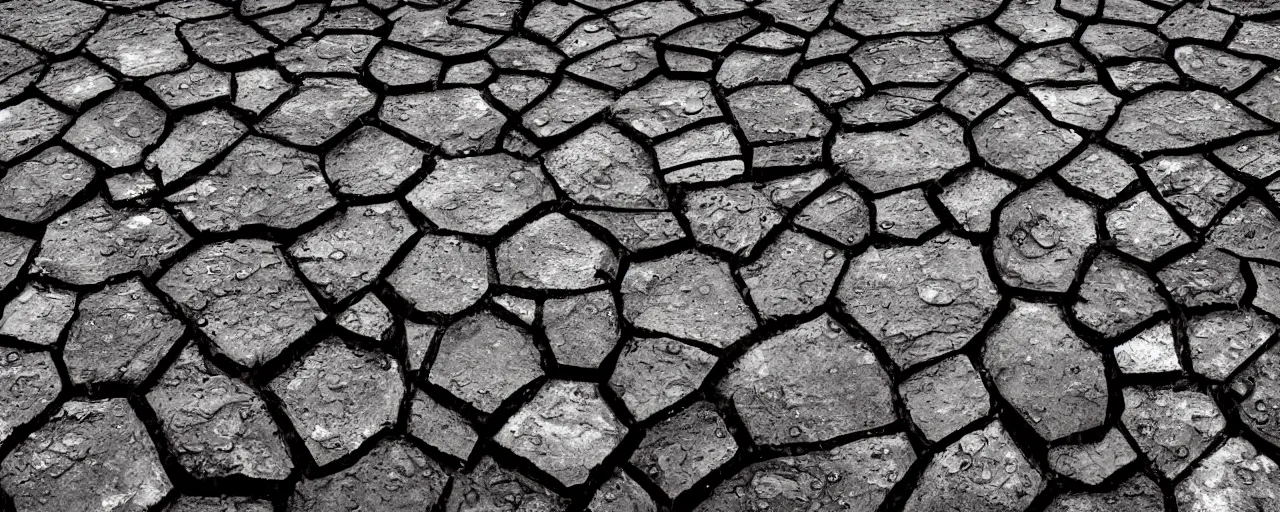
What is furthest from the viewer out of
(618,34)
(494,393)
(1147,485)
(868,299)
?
(618,34)

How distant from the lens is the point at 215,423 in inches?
76.3

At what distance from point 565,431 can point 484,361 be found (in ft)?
0.86

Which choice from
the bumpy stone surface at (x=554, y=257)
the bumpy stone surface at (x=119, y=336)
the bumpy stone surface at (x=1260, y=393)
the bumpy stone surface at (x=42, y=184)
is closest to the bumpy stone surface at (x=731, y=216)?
the bumpy stone surface at (x=554, y=257)

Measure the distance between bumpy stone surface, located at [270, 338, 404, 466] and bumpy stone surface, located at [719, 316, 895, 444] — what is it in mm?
729

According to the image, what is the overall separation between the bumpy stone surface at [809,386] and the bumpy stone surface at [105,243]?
1416mm

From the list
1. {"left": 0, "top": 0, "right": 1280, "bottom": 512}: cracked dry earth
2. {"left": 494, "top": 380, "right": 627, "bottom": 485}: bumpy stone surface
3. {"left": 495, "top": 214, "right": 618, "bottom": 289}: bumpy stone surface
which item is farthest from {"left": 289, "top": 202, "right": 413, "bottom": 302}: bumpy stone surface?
{"left": 494, "top": 380, "right": 627, "bottom": 485}: bumpy stone surface

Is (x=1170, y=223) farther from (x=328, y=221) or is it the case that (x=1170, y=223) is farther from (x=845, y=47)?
(x=328, y=221)

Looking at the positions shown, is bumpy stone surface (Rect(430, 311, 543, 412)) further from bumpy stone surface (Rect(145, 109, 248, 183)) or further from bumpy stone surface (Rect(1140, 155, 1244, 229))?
bumpy stone surface (Rect(1140, 155, 1244, 229))

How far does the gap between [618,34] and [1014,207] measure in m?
1.34

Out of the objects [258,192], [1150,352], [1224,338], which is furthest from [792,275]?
[258,192]

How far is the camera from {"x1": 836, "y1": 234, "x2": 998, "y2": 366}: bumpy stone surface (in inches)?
81.6

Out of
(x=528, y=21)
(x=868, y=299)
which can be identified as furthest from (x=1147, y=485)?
(x=528, y=21)

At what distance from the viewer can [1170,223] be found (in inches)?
89.5

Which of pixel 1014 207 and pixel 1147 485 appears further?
pixel 1014 207
